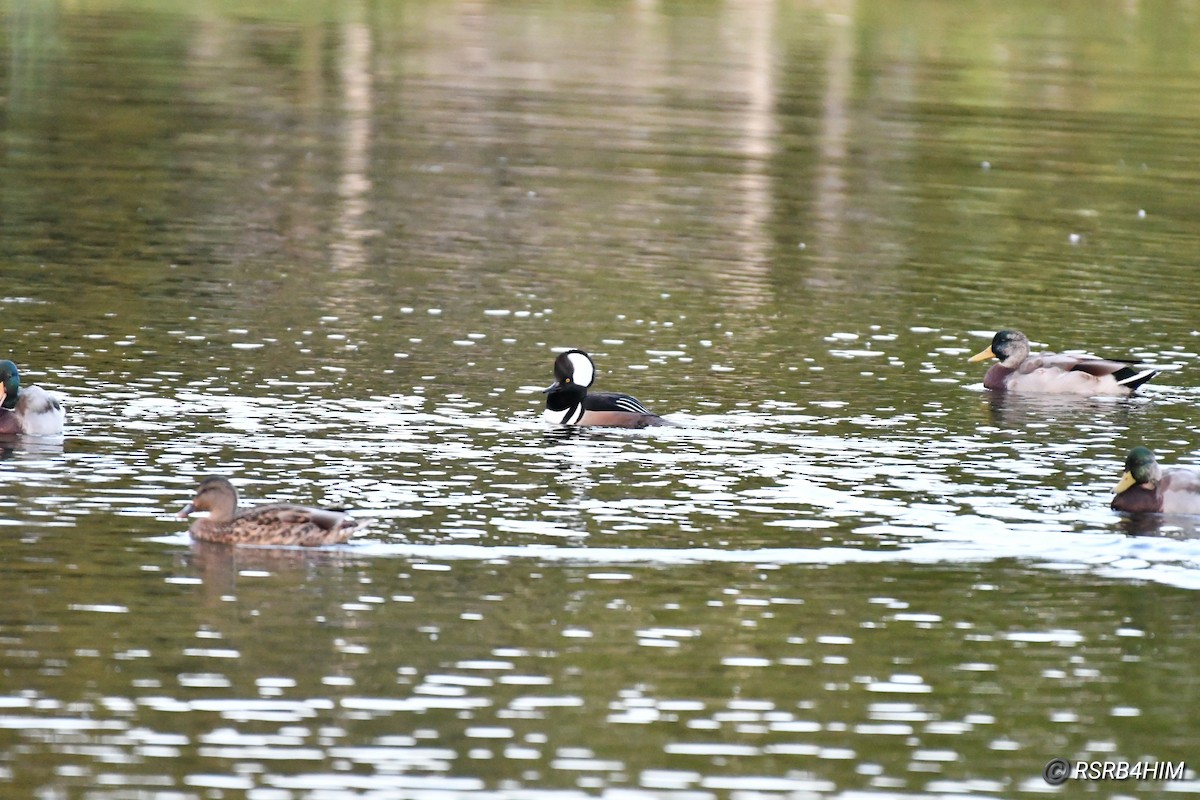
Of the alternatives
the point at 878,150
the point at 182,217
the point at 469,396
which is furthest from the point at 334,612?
the point at 878,150

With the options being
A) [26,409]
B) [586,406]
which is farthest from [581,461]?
[26,409]

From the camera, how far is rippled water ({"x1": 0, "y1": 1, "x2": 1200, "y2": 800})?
11.3 meters

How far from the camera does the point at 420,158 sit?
37.3 meters

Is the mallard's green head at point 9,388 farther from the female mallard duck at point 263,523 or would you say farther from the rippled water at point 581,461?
the female mallard duck at point 263,523

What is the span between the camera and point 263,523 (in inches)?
568

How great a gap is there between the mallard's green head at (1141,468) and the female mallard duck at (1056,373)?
4871mm

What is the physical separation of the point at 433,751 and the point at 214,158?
26.3 meters

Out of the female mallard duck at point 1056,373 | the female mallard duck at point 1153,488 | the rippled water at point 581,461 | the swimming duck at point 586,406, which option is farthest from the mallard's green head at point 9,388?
the female mallard duck at point 1056,373

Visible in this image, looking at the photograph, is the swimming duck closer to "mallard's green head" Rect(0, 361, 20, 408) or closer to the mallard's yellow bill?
"mallard's green head" Rect(0, 361, 20, 408)

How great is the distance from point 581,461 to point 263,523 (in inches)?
146

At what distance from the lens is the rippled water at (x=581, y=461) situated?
11273 millimetres

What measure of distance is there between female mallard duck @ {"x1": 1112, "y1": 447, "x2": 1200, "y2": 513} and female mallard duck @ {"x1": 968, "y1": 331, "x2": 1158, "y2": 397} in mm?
4804

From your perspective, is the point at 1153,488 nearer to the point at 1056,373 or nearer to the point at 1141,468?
the point at 1141,468

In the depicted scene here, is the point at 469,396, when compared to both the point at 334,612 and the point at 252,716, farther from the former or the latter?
the point at 252,716
